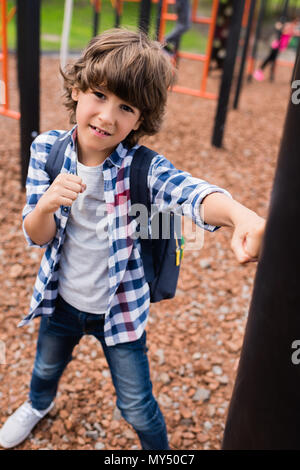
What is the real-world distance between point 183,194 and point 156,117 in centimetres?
34

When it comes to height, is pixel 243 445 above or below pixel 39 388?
above

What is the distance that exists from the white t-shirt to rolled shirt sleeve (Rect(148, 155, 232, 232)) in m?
0.18

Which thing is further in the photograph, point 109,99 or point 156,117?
point 156,117

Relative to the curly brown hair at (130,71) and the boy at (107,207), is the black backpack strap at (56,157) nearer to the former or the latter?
the boy at (107,207)

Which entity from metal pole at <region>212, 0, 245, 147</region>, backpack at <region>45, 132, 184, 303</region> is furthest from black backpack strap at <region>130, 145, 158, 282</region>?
metal pole at <region>212, 0, 245, 147</region>

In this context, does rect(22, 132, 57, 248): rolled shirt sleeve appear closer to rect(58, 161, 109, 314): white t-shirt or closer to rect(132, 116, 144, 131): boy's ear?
rect(58, 161, 109, 314): white t-shirt

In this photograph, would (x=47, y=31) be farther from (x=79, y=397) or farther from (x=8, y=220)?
(x=79, y=397)

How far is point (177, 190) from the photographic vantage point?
1.26 m

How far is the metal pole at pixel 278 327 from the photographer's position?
1.98 feet

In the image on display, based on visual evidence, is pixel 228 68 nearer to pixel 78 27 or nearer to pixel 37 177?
pixel 37 177

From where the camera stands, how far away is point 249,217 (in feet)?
3.04

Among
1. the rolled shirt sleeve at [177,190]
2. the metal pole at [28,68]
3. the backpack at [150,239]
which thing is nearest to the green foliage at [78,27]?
the metal pole at [28,68]

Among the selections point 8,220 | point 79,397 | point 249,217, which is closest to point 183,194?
point 249,217

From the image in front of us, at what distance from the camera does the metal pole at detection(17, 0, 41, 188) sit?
10.1ft
